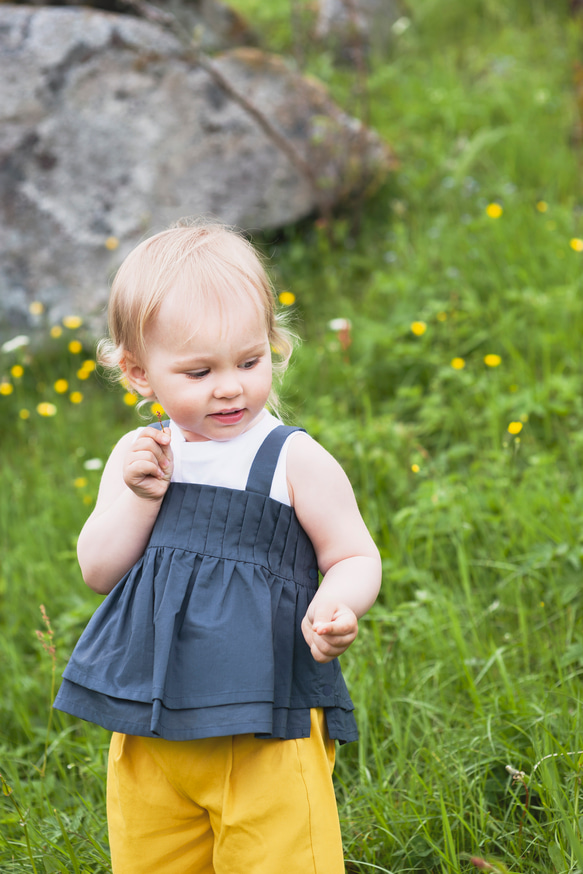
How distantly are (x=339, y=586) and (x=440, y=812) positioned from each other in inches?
28.8

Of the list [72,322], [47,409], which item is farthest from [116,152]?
[47,409]

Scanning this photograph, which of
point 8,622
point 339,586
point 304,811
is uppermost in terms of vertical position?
point 339,586

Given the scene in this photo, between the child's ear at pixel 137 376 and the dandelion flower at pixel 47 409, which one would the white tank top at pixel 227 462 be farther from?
the dandelion flower at pixel 47 409

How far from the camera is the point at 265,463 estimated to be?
1393 millimetres

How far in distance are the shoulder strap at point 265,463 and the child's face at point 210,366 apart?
0.05m

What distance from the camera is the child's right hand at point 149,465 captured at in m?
1.34

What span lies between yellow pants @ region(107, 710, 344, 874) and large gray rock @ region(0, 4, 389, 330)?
9.74ft

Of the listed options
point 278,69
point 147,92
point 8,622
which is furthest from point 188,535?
point 278,69

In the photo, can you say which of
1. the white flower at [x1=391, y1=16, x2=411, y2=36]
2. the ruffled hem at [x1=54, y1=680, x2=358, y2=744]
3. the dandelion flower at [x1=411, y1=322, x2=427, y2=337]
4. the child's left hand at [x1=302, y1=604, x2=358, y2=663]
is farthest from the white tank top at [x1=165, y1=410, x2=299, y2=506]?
the white flower at [x1=391, y1=16, x2=411, y2=36]

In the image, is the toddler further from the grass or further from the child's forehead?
the grass

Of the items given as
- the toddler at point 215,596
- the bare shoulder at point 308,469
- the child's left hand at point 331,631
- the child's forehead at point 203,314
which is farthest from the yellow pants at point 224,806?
the child's forehead at point 203,314

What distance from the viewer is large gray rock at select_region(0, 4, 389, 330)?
13.4ft

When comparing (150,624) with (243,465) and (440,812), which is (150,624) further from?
(440,812)

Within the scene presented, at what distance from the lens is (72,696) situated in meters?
1.38
